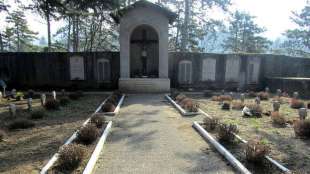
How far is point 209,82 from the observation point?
65.3 ft

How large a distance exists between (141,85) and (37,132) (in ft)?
33.2

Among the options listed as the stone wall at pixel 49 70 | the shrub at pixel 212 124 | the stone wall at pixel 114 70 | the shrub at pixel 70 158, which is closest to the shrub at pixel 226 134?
the shrub at pixel 212 124

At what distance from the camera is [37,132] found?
8180 millimetres

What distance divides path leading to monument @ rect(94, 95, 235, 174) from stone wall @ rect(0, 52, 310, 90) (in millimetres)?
9467

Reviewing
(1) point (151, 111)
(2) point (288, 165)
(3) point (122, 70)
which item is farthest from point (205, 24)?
(2) point (288, 165)

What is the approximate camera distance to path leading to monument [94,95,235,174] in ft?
18.2

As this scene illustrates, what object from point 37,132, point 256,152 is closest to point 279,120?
point 256,152

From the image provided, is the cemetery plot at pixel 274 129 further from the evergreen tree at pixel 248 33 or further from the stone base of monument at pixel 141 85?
the evergreen tree at pixel 248 33

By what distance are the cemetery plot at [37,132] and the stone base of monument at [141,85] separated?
4.84 m

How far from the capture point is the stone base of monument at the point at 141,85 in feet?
58.7

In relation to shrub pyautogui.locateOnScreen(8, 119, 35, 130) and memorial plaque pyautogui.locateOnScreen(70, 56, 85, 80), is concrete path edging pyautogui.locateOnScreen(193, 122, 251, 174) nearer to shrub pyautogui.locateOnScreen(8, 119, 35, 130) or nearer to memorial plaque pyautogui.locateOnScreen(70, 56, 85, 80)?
shrub pyautogui.locateOnScreen(8, 119, 35, 130)

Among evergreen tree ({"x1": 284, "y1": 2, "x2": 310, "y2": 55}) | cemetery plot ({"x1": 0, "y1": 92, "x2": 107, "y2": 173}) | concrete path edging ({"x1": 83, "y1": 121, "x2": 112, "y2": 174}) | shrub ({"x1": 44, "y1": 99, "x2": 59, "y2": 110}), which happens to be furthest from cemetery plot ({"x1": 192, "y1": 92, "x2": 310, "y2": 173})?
evergreen tree ({"x1": 284, "y1": 2, "x2": 310, "y2": 55})

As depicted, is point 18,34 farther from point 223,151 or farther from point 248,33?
point 223,151

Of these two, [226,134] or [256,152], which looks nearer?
[256,152]
